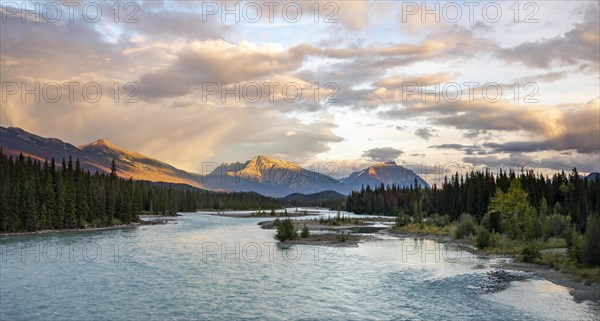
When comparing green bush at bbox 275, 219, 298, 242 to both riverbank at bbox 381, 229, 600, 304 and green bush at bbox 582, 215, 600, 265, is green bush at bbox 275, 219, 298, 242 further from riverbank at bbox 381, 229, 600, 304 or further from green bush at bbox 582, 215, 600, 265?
green bush at bbox 582, 215, 600, 265

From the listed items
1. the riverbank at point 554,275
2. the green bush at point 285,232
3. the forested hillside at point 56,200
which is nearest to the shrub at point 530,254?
the riverbank at point 554,275

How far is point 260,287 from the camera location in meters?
37.7

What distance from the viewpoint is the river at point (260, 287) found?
29844mm

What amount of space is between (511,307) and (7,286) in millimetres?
38401

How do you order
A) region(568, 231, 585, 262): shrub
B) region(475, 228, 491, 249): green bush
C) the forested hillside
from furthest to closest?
the forested hillside, region(475, 228, 491, 249): green bush, region(568, 231, 585, 262): shrub

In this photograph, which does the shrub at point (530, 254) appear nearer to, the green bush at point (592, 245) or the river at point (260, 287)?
the river at point (260, 287)

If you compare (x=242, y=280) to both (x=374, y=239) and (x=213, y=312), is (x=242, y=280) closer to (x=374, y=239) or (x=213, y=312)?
(x=213, y=312)

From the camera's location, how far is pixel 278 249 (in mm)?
65938

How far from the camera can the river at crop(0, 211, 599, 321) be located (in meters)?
29.8

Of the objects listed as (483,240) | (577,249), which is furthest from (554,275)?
(483,240)

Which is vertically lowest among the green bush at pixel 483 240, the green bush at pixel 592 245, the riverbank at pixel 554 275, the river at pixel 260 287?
the riverbank at pixel 554 275

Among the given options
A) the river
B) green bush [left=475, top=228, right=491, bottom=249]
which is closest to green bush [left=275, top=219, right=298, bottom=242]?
the river

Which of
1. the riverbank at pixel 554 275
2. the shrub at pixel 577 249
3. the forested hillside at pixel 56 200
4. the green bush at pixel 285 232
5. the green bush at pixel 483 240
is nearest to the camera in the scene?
the riverbank at pixel 554 275

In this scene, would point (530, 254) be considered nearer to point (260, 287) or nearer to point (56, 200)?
point (260, 287)
